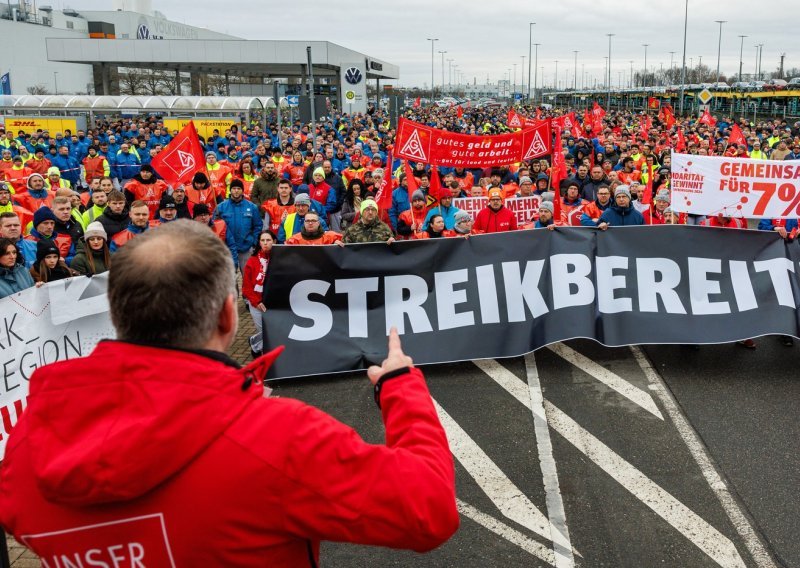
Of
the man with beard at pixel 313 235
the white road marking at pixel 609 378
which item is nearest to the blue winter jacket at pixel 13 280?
the man with beard at pixel 313 235

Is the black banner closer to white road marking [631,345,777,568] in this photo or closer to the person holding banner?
white road marking [631,345,777,568]

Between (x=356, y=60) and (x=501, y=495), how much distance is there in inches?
2364

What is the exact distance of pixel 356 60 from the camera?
6081 cm

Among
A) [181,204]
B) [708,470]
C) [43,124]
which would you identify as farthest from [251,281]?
[43,124]

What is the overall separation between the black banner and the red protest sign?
15.2 feet

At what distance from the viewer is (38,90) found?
65688 millimetres

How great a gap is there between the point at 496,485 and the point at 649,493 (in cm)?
105

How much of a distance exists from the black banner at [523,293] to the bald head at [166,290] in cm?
534

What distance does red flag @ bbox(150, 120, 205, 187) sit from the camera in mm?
10938

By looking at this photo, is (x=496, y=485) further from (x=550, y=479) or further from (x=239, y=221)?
(x=239, y=221)

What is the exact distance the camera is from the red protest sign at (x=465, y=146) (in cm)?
1138

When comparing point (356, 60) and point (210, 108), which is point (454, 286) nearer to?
point (210, 108)

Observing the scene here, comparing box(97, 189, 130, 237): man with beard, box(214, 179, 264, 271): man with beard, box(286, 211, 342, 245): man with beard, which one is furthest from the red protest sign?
box(97, 189, 130, 237): man with beard

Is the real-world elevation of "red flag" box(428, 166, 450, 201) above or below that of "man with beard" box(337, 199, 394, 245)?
above
